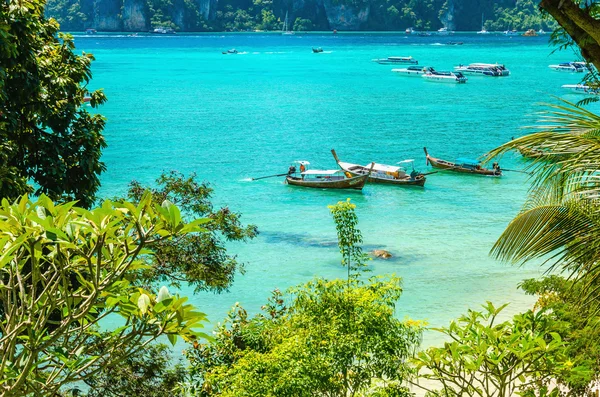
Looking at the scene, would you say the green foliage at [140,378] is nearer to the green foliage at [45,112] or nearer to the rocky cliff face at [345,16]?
the green foliage at [45,112]

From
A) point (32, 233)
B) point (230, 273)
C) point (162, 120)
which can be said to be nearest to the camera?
point (32, 233)

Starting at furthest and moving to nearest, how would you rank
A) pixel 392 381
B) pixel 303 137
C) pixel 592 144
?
pixel 303 137 → pixel 392 381 → pixel 592 144

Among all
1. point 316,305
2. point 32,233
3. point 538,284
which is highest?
point 32,233

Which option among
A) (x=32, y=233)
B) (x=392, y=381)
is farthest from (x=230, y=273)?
(x=32, y=233)

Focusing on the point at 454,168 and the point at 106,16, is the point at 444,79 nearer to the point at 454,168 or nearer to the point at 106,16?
the point at 454,168

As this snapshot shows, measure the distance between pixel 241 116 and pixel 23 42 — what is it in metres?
45.8

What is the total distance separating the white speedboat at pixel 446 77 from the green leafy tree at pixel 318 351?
69863mm

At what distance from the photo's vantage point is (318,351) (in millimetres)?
9078

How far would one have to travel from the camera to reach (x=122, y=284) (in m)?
4.45

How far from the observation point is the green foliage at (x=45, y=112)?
33.9 feet

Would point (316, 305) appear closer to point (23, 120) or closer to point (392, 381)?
point (392, 381)

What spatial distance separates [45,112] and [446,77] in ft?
235

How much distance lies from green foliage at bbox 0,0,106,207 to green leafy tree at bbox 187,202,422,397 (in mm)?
3057

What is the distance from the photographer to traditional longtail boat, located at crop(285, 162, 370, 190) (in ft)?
109
